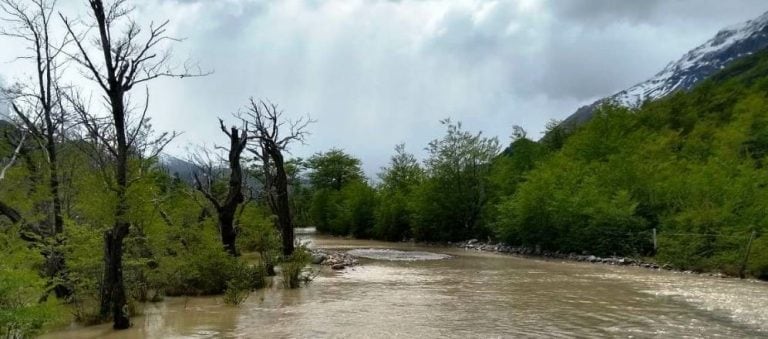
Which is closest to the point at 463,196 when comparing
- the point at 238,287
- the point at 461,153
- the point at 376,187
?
the point at 461,153

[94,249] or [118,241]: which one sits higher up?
[118,241]

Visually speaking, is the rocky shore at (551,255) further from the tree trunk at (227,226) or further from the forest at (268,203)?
the tree trunk at (227,226)

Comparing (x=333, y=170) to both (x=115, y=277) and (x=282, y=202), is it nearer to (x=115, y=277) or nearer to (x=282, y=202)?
(x=282, y=202)

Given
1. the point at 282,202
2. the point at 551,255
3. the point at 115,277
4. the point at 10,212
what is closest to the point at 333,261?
the point at 282,202

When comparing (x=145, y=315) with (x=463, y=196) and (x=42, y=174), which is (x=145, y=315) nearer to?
(x=42, y=174)

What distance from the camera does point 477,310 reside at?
13484mm

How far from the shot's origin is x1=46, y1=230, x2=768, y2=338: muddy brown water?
36.1 ft

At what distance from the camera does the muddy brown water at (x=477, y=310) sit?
1099 centimetres

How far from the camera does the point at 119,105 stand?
11.7 meters

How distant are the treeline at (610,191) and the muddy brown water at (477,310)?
3.96 metres

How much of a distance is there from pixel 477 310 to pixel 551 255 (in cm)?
1983

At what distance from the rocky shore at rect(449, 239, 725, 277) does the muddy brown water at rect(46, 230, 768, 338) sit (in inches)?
143

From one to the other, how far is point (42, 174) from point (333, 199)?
55795mm

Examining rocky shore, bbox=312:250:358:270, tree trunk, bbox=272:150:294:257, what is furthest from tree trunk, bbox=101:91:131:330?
rocky shore, bbox=312:250:358:270
